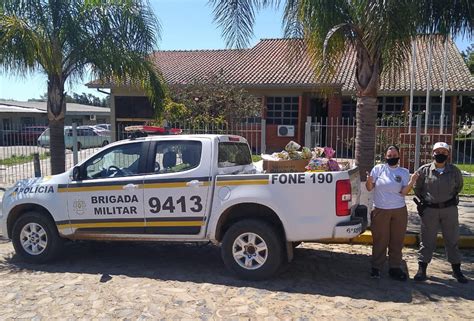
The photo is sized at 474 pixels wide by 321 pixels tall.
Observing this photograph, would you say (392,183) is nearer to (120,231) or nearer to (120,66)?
(120,231)

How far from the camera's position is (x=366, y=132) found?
789 cm

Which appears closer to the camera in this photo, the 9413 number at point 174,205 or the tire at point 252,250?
the tire at point 252,250

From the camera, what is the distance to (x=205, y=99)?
19.0m

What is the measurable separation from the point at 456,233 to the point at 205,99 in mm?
14591

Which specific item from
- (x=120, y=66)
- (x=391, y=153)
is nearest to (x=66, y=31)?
(x=120, y=66)

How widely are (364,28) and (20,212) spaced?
548 cm

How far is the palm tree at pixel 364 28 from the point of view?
6.20m

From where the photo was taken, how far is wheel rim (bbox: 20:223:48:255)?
6195 mm

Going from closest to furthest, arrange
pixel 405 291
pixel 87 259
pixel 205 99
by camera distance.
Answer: pixel 405 291 → pixel 87 259 → pixel 205 99

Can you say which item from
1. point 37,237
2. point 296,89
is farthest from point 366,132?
point 296,89

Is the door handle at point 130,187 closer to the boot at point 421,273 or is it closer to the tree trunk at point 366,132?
the boot at point 421,273

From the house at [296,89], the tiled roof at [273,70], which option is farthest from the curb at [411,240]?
the house at [296,89]

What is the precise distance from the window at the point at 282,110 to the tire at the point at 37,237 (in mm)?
17790

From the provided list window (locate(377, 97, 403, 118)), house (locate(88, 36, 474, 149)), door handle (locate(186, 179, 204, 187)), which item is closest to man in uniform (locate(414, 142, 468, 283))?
door handle (locate(186, 179, 204, 187))
